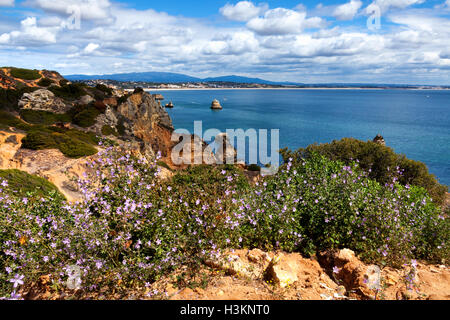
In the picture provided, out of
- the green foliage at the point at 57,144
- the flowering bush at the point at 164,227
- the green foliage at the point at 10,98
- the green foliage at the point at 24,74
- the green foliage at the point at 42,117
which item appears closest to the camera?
the flowering bush at the point at 164,227

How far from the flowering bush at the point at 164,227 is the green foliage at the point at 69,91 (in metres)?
32.0

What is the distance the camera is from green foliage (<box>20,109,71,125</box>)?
2391cm

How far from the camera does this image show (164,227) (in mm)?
4441

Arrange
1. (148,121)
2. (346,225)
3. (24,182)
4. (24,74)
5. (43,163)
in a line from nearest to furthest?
(346,225) → (24,182) → (43,163) → (24,74) → (148,121)

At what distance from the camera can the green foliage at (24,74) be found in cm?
3494

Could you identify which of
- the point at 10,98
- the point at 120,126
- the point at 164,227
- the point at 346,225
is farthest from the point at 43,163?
the point at 10,98

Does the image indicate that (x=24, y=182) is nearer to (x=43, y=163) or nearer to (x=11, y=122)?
(x=43, y=163)

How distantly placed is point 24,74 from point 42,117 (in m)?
16.3

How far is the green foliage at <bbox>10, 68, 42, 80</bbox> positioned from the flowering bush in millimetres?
38935

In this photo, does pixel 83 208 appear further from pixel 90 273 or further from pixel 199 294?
pixel 199 294

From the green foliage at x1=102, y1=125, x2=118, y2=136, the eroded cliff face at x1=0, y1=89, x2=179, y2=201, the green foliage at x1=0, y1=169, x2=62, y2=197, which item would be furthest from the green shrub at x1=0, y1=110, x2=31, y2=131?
the green foliage at x1=0, y1=169, x2=62, y2=197

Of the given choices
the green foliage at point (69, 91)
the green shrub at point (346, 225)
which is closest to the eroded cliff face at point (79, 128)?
the green shrub at point (346, 225)

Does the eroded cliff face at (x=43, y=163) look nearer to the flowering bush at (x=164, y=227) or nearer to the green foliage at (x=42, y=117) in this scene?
the green foliage at (x=42, y=117)

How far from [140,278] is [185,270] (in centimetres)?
85
